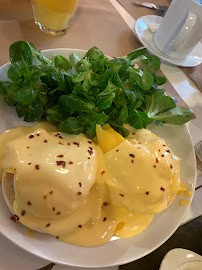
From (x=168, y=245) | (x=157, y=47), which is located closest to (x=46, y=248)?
(x=168, y=245)

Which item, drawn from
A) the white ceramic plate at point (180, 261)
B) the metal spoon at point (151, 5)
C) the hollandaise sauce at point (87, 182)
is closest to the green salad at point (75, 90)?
the hollandaise sauce at point (87, 182)

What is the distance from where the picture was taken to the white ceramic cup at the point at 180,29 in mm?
1016

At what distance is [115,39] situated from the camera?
1.21 meters

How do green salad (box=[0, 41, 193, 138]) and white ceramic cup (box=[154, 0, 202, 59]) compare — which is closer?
green salad (box=[0, 41, 193, 138])

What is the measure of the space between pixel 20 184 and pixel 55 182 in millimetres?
78

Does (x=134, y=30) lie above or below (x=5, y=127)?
above

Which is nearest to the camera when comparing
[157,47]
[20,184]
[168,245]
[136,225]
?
[20,184]

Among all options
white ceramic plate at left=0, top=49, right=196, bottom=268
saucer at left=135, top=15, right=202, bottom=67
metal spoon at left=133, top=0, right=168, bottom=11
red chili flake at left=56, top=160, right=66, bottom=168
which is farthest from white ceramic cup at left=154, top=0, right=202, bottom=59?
red chili flake at left=56, top=160, right=66, bottom=168

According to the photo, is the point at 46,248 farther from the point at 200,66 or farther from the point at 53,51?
the point at 200,66

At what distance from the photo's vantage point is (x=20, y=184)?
61 centimetres

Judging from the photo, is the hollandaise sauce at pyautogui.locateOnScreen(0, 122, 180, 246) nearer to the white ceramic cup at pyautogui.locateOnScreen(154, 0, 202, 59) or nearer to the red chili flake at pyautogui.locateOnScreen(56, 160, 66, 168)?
the red chili flake at pyautogui.locateOnScreen(56, 160, 66, 168)

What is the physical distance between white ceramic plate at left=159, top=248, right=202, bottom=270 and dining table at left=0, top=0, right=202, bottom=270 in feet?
0.32

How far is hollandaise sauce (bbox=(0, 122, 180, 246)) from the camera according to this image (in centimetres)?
61

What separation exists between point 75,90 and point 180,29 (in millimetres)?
567
